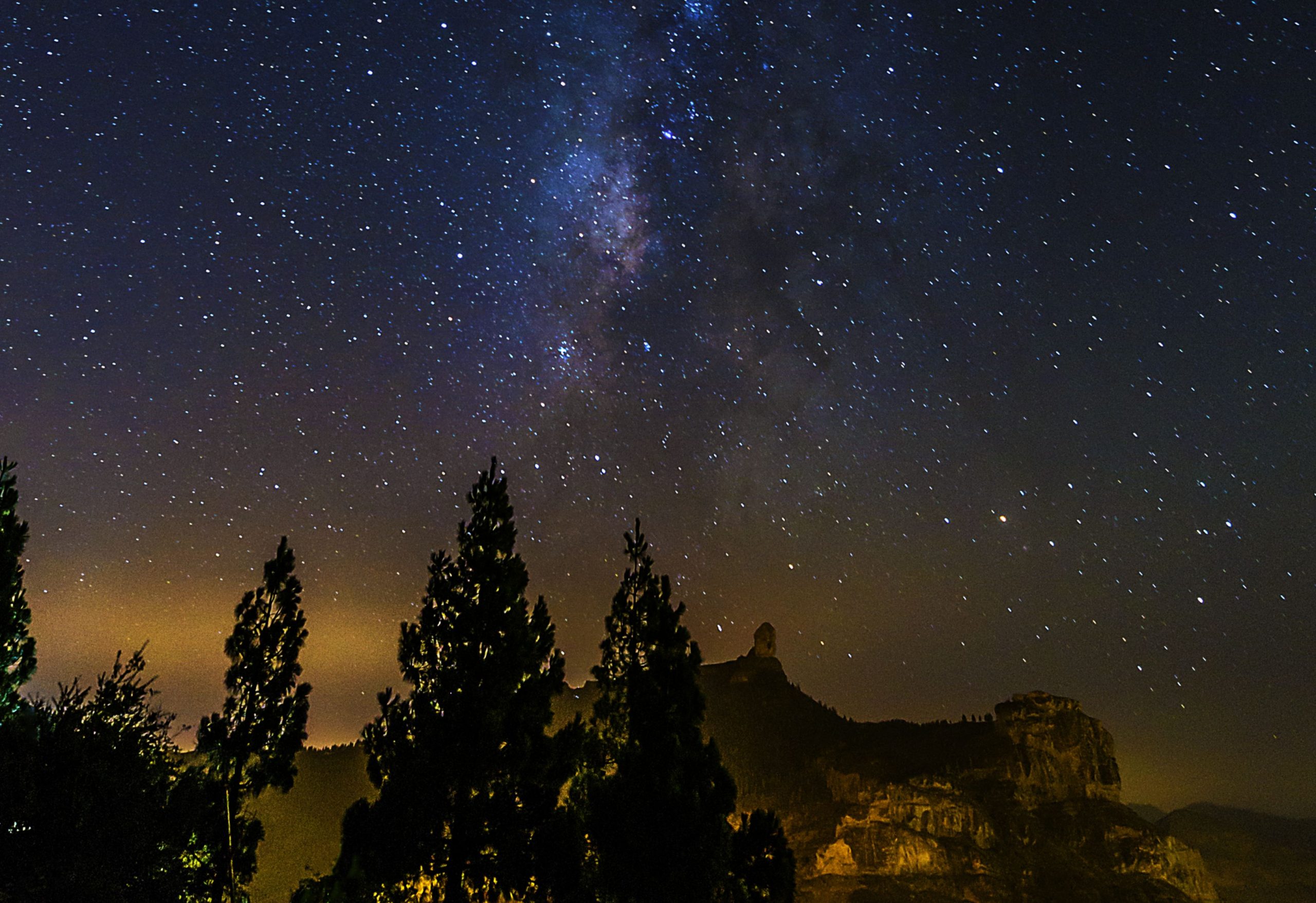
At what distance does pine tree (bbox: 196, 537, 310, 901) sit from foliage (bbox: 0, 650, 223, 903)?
187 inches

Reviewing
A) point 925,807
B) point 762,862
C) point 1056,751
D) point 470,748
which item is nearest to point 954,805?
point 925,807

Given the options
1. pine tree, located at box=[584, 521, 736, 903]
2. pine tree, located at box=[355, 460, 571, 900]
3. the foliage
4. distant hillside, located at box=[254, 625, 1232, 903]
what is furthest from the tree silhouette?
distant hillside, located at box=[254, 625, 1232, 903]

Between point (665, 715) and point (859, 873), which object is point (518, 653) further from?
point (859, 873)

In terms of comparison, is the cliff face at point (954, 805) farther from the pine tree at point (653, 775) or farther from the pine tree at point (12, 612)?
the pine tree at point (12, 612)

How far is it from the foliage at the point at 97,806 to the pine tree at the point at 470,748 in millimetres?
3659

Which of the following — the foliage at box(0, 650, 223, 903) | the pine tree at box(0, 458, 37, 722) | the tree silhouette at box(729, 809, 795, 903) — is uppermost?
the pine tree at box(0, 458, 37, 722)

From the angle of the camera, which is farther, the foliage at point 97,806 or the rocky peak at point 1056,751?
the rocky peak at point 1056,751

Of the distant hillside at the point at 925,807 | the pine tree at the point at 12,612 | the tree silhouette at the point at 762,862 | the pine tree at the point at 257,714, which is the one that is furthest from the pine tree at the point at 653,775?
the distant hillside at the point at 925,807

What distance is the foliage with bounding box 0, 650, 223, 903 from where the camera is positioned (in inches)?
496

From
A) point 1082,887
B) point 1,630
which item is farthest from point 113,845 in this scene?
point 1082,887

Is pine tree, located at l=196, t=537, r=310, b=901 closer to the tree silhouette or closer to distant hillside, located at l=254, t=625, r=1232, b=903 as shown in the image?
the tree silhouette

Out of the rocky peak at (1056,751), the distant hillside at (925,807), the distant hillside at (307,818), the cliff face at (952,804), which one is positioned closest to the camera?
the distant hillside at (307,818)

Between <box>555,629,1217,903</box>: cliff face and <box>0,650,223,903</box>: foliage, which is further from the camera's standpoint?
<box>555,629,1217,903</box>: cliff face

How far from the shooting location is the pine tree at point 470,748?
1789 cm
